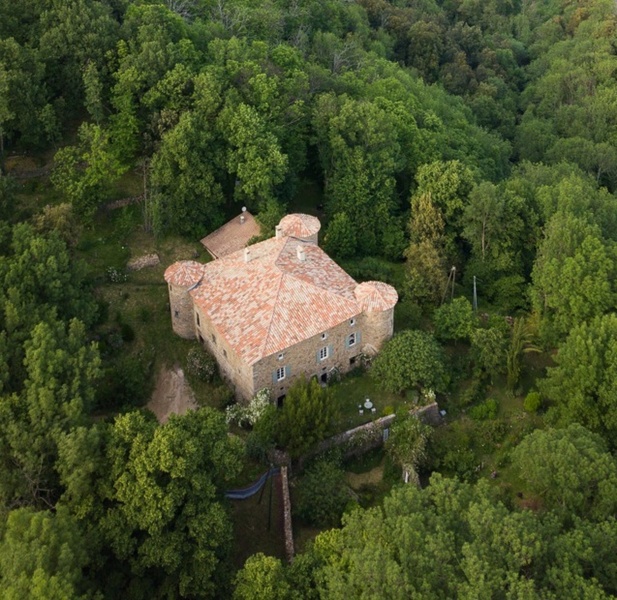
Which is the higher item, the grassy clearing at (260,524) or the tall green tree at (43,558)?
the tall green tree at (43,558)

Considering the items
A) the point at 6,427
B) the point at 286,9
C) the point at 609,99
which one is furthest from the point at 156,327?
the point at 609,99

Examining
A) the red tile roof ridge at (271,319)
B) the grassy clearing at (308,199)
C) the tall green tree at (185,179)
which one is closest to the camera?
the red tile roof ridge at (271,319)

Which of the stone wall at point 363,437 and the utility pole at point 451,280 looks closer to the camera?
the stone wall at point 363,437

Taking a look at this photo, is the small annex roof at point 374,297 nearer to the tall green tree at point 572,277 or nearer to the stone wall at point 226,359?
the stone wall at point 226,359

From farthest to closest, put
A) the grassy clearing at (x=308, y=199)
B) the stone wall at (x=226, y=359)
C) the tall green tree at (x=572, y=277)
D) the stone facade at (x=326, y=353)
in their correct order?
the grassy clearing at (x=308, y=199), the tall green tree at (x=572, y=277), the stone wall at (x=226, y=359), the stone facade at (x=326, y=353)

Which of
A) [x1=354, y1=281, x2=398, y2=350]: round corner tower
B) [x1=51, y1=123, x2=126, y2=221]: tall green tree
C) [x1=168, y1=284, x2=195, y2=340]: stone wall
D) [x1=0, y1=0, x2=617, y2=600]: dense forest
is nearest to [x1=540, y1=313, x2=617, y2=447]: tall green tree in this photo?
[x1=0, y1=0, x2=617, y2=600]: dense forest

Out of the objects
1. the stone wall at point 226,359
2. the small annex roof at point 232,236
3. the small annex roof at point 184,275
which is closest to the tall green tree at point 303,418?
the stone wall at point 226,359

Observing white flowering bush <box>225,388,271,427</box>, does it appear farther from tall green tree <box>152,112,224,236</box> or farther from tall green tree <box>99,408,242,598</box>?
tall green tree <box>152,112,224,236</box>
